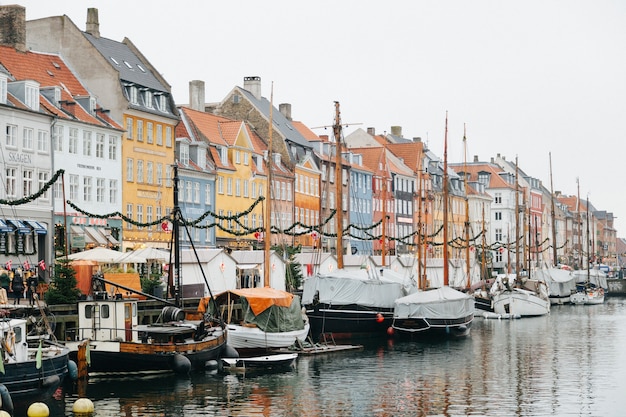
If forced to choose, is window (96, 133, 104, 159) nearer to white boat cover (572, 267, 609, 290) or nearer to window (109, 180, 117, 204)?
window (109, 180, 117, 204)

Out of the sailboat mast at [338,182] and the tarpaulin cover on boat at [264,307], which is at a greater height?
the sailboat mast at [338,182]

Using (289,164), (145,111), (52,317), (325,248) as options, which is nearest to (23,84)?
(145,111)

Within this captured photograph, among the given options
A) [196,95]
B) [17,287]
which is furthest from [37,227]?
[196,95]

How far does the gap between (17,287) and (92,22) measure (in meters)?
33.2

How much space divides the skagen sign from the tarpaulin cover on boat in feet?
65.9

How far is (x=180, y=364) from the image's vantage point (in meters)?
42.2

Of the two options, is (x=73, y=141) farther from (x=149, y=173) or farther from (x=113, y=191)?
(x=149, y=173)

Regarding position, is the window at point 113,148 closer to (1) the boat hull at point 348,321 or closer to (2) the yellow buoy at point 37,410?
(1) the boat hull at point 348,321

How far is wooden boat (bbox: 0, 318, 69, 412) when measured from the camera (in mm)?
33094

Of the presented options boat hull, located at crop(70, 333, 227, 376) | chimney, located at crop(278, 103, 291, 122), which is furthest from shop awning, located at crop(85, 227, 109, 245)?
chimney, located at crop(278, 103, 291, 122)

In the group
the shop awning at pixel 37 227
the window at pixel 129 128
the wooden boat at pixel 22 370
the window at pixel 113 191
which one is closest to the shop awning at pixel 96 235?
the shop awning at pixel 37 227

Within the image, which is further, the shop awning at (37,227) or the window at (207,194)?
the window at (207,194)

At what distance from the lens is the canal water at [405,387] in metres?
36.5

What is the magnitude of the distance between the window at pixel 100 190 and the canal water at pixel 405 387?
24.0 m
